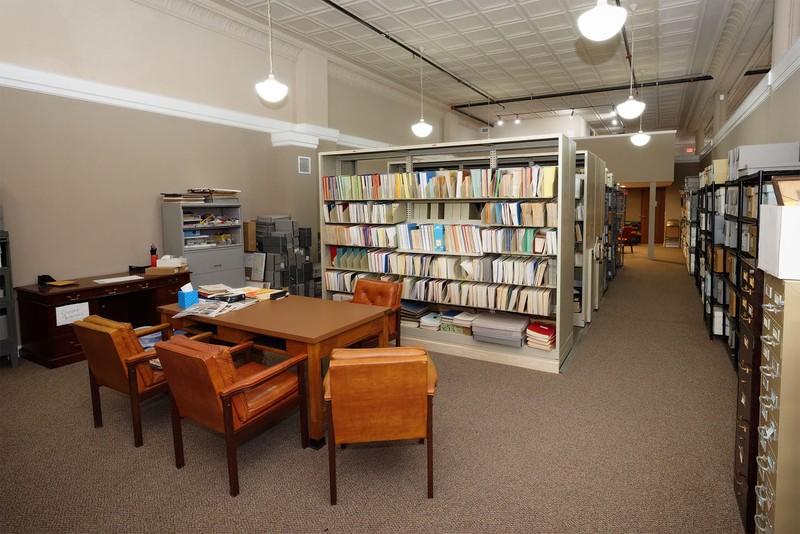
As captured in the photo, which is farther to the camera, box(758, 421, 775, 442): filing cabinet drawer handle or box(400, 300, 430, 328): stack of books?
box(400, 300, 430, 328): stack of books

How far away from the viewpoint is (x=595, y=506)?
2.64m

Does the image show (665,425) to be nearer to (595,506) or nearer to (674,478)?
(674,478)

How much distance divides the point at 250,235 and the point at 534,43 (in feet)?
19.1

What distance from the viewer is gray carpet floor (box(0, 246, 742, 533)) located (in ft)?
8.36

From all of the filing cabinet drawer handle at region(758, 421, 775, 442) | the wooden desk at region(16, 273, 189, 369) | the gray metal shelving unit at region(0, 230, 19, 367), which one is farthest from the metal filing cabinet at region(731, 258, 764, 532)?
the gray metal shelving unit at region(0, 230, 19, 367)

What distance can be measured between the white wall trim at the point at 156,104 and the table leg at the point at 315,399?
4404mm

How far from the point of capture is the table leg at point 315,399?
124 inches

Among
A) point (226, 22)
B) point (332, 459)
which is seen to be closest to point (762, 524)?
point (332, 459)

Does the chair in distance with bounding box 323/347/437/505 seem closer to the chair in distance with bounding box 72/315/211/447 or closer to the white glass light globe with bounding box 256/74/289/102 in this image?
the chair in distance with bounding box 72/315/211/447

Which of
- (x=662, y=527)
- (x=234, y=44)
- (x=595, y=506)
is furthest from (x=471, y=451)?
(x=234, y=44)

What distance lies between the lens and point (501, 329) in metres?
4.84

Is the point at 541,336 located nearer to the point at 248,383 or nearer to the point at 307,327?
the point at 307,327

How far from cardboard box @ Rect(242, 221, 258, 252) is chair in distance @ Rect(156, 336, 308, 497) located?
4457mm

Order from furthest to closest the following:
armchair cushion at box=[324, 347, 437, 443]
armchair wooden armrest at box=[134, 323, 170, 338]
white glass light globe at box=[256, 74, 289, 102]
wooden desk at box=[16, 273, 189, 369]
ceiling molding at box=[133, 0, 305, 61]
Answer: ceiling molding at box=[133, 0, 305, 61], white glass light globe at box=[256, 74, 289, 102], wooden desk at box=[16, 273, 189, 369], armchair wooden armrest at box=[134, 323, 170, 338], armchair cushion at box=[324, 347, 437, 443]
